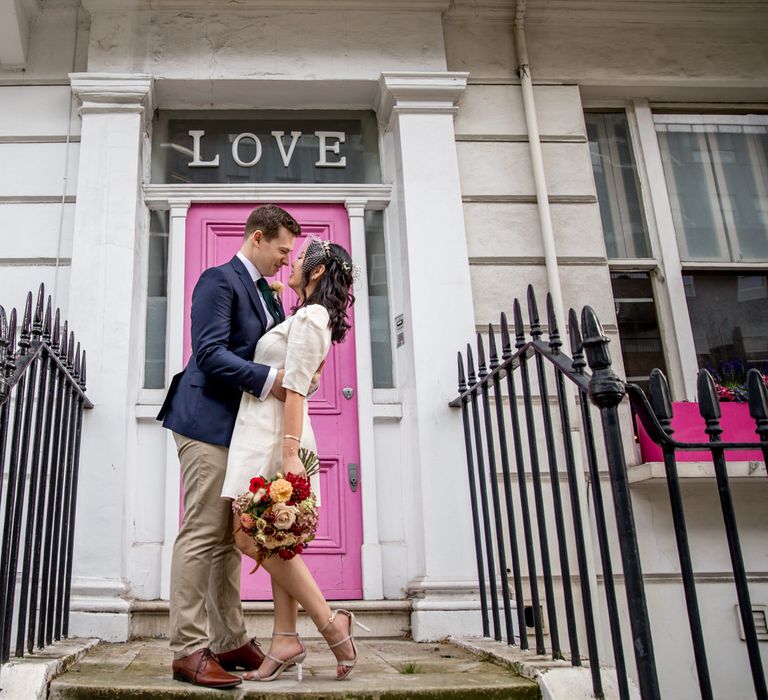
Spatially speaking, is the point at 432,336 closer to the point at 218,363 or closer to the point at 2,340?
the point at 218,363

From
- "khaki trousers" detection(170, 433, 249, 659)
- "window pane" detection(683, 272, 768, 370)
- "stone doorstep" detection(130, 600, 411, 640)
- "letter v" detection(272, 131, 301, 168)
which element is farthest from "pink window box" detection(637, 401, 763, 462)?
"letter v" detection(272, 131, 301, 168)

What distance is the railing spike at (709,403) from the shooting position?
2152 mm

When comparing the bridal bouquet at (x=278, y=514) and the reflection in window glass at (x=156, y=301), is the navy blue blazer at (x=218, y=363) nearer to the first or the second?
the bridal bouquet at (x=278, y=514)

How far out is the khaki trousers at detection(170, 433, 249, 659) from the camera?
267 cm

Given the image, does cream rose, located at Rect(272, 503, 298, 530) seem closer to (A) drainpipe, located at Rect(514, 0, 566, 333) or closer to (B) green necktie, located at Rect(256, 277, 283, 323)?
(B) green necktie, located at Rect(256, 277, 283, 323)

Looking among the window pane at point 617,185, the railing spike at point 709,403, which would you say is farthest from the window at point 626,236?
the railing spike at point 709,403

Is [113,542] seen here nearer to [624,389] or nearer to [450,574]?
[450,574]

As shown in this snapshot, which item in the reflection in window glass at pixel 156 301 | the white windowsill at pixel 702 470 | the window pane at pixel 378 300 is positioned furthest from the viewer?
the window pane at pixel 378 300

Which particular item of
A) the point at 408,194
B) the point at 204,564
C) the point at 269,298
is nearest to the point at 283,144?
the point at 408,194

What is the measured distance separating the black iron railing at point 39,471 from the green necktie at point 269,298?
0.85 metres

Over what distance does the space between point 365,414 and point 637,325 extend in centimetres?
188

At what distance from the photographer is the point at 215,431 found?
112 inches

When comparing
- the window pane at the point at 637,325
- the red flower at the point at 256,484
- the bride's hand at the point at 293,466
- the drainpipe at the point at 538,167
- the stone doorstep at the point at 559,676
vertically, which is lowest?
the stone doorstep at the point at 559,676

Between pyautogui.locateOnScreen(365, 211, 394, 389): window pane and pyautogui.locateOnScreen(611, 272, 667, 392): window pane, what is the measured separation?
148cm
